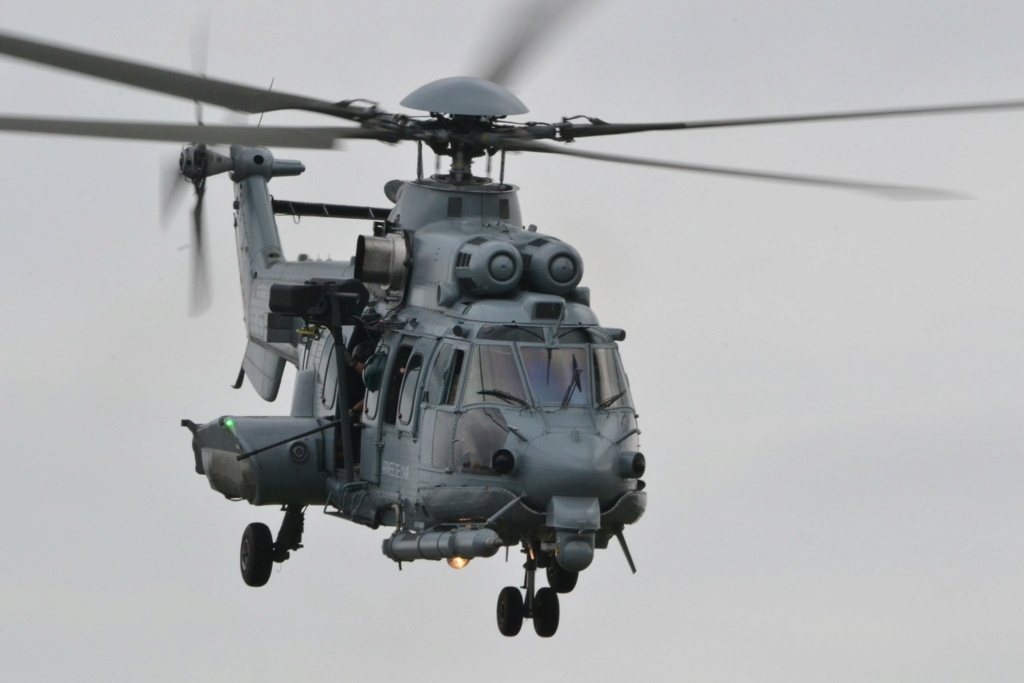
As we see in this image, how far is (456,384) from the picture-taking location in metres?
19.8

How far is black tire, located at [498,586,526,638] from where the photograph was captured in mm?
20062

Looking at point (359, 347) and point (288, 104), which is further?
point (359, 347)

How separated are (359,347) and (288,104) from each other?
10.4 feet

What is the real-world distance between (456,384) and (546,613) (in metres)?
2.53

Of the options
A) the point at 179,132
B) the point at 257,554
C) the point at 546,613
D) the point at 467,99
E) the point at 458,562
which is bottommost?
the point at 257,554

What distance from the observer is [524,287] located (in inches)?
806

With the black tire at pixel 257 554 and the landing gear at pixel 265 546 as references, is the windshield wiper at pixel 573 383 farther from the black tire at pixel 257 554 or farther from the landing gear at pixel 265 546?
the black tire at pixel 257 554

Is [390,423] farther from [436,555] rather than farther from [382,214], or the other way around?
[382,214]

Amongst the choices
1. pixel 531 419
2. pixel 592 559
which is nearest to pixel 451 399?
pixel 531 419

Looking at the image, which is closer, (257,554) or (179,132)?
(179,132)

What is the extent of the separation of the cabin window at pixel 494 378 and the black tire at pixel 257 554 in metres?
4.32

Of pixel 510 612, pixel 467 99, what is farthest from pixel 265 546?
pixel 467 99

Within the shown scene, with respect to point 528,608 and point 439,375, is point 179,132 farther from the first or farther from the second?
point 528,608

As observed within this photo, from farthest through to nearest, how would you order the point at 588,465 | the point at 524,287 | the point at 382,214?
the point at 382,214, the point at 524,287, the point at 588,465
